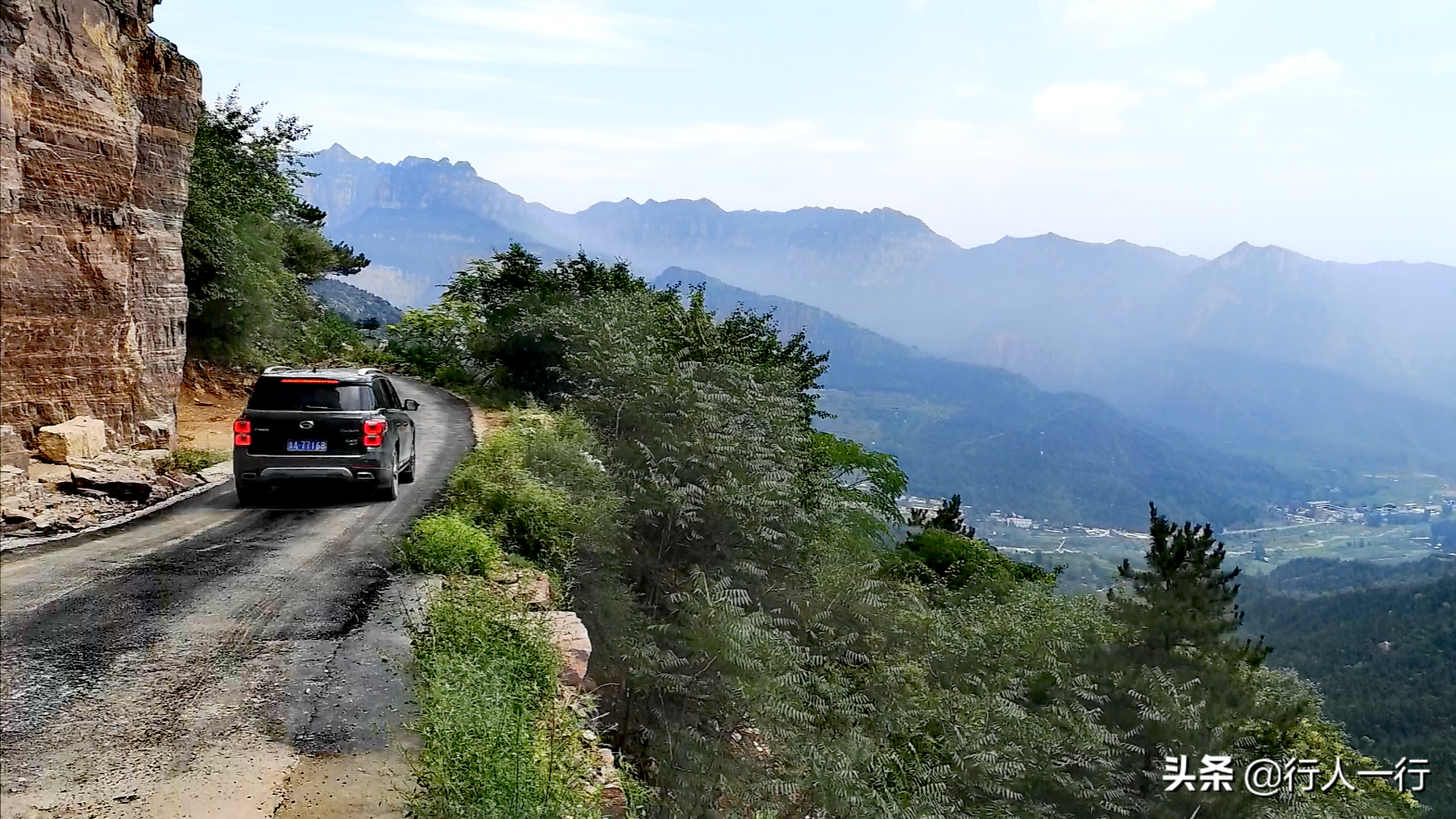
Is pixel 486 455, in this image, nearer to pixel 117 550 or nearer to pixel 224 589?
pixel 224 589

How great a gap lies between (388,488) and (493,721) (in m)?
6.39

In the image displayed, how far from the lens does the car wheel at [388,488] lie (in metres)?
11.4

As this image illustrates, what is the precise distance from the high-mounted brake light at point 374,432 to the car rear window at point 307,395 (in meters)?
0.19

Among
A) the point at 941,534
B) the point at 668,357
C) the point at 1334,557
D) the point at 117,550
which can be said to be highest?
the point at 668,357

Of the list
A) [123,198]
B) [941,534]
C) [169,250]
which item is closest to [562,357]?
[169,250]

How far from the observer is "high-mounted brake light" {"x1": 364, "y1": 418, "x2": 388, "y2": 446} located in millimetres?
10859

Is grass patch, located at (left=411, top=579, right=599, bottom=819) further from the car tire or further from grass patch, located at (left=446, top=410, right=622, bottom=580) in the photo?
grass patch, located at (left=446, top=410, right=622, bottom=580)

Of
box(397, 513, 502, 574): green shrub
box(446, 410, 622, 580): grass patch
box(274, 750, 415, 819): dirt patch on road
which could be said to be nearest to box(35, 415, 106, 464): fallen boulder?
box(274, 750, 415, 819): dirt patch on road

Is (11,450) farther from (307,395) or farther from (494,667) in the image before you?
(307,395)

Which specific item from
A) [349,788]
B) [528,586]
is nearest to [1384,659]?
[528,586]

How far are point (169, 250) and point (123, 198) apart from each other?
281 inches

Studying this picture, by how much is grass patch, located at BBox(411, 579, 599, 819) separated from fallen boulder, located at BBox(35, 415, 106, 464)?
100 inches

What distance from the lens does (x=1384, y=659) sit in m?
71.1

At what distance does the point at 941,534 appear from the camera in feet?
141
